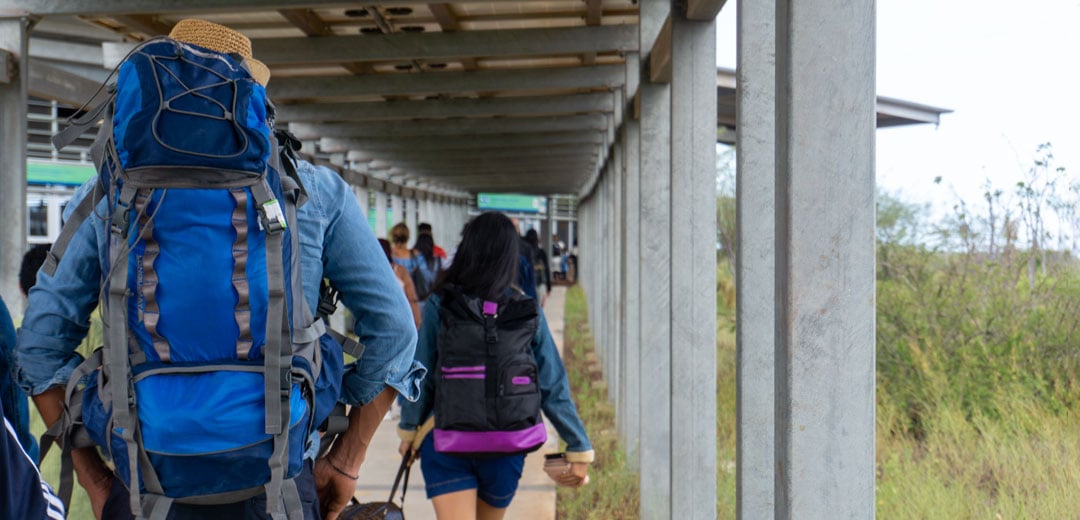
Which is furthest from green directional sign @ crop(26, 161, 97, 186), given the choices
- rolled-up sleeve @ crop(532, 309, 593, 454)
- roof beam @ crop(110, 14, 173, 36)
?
rolled-up sleeve @ crop(532, 309, 593, 454)

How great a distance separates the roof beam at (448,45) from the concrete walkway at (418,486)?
10.6 ft

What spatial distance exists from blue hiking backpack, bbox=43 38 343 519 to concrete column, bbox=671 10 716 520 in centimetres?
308

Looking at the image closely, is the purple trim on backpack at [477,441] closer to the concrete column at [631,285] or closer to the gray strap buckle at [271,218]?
the gray strap buckle at [271,218]

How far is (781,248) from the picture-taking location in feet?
7.90

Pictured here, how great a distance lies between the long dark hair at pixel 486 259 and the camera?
3746 mm

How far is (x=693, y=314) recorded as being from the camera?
15.6 feet

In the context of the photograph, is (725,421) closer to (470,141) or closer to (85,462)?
(85,462)

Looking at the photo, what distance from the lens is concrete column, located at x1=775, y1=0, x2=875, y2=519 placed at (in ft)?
7.60

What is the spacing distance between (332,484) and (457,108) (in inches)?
383

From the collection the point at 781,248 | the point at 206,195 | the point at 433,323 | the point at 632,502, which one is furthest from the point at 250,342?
the point at 632,502

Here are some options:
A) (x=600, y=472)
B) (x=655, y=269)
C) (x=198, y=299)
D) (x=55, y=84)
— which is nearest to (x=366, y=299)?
(x=198, y=299)

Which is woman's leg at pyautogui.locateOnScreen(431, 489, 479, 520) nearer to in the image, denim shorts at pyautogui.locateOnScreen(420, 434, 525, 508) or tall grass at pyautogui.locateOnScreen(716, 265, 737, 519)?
denim shorts at pyautogui.locateOnScreen(420, 434, 525, 508)

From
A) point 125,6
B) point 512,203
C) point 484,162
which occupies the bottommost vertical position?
point 125,6

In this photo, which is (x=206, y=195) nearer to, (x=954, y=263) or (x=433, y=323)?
(x=433, y=323)
